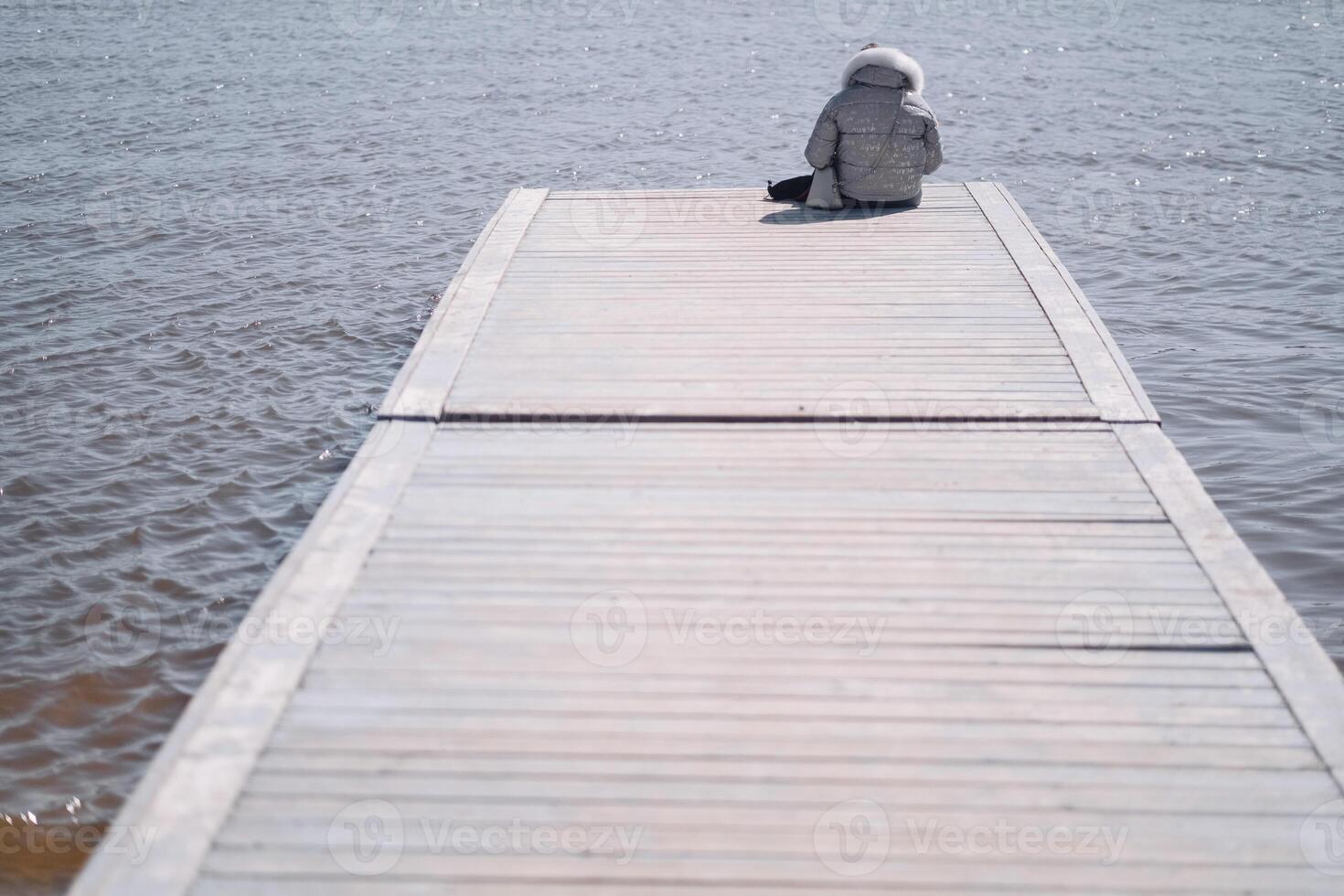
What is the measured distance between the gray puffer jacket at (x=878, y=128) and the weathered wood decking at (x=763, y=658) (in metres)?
2.20

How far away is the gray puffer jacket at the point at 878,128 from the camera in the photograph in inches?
276

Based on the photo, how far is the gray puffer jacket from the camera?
7.02 m

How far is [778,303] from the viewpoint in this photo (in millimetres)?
5922

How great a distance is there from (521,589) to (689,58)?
45.0ft

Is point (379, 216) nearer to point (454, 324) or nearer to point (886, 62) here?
point (886, 62)

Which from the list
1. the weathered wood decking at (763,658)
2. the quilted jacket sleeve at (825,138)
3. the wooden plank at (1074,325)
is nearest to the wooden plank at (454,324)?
the weathered wood decking at (763,658)

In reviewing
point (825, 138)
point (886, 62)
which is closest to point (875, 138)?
point (825, 138)

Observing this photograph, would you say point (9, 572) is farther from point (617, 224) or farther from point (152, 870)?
point (617, 224)

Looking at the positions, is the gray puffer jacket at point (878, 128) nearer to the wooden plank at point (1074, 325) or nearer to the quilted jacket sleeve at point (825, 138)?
the quilted jacket sleeve at point (825, 138)

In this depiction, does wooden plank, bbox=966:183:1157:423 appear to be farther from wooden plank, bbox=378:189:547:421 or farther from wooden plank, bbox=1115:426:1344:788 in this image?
wooden plank, bbox=378:189:547:421

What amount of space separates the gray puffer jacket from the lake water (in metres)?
1.78

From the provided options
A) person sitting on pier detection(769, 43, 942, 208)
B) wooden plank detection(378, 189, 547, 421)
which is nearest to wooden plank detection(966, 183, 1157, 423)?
person sitting on pier detection(769, 43, 942, 208)

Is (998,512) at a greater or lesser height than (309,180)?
greater

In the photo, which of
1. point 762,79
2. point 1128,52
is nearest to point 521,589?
point 762,79
